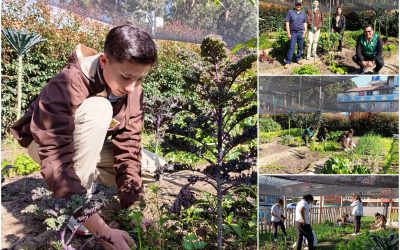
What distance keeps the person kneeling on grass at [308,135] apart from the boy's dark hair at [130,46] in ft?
2.83

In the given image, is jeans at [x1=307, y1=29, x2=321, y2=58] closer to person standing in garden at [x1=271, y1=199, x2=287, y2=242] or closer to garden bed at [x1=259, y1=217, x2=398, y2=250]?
person standing in garden at [x1=271, y1=199, x2=287, y2=242]

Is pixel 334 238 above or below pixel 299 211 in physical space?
below

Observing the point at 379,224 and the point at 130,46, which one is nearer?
the point at 130,46

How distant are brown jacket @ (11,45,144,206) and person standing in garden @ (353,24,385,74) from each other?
4.11 ft

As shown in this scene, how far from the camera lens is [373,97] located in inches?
100

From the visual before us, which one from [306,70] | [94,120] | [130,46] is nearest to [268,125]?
[306,70]

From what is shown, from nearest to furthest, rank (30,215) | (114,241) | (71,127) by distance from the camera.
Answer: (114,241) < (71,127) < (30,215)

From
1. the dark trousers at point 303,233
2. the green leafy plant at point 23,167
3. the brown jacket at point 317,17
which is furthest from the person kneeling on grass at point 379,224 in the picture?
the green leafy plant at point 23,167

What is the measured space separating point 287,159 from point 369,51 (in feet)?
2.29

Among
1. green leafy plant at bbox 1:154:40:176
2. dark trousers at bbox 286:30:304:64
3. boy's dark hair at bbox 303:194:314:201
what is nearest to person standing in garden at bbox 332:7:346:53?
dark trousers at bbox 286:30:304:64

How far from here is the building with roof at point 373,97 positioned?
2533 mm

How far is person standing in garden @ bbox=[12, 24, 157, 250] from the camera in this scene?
2.33 meters

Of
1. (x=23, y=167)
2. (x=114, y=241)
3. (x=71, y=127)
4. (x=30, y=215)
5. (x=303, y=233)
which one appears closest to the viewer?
(x=114, y=241)

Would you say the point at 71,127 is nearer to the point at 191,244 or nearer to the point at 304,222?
the point at 191,244
